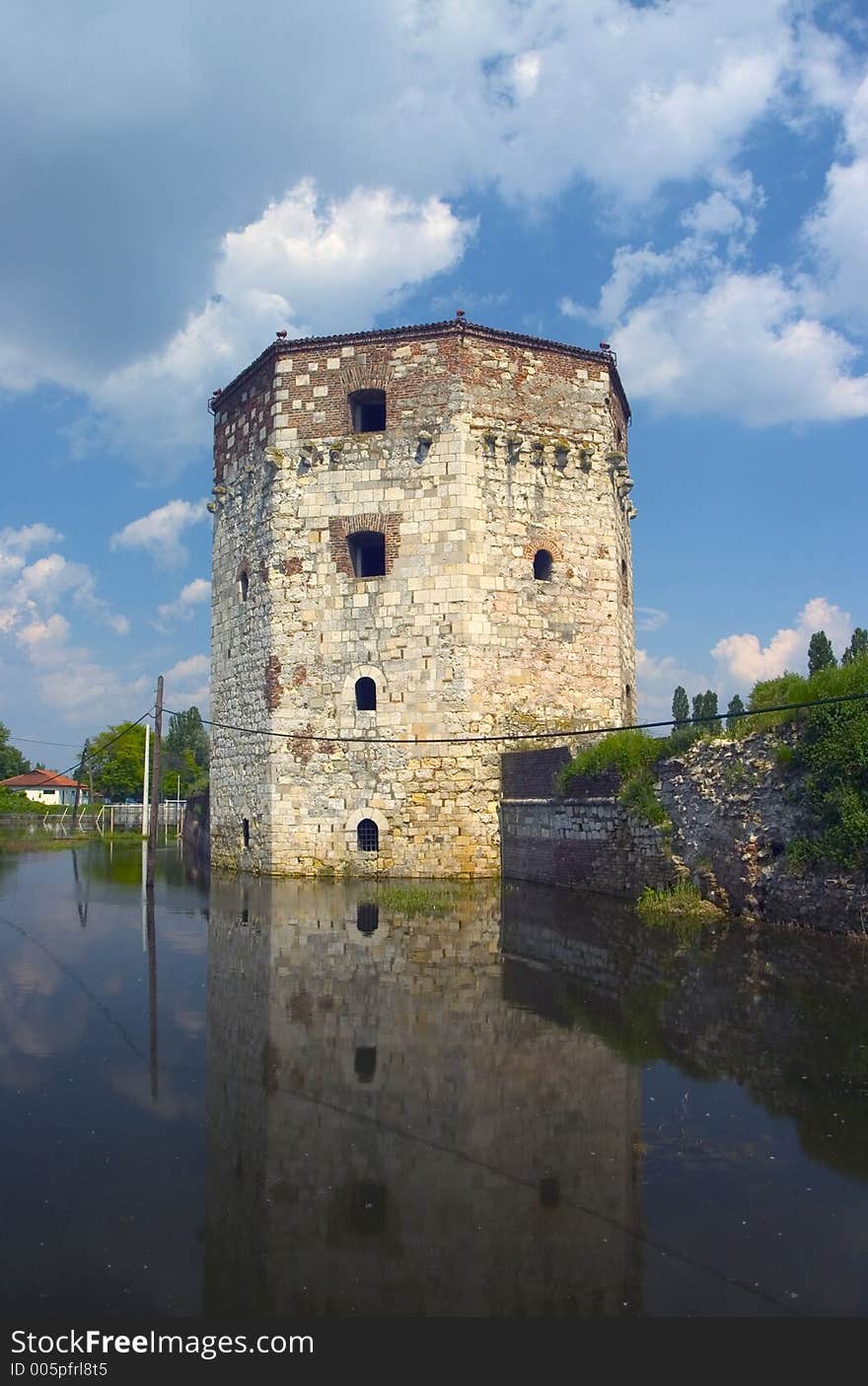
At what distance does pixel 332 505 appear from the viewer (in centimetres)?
1966

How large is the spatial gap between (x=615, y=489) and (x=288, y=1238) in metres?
19.0

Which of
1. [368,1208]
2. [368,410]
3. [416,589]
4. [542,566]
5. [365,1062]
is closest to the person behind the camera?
[368,1208]

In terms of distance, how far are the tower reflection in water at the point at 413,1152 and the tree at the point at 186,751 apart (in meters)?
55.1

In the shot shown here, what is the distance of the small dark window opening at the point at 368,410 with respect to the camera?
2005cm

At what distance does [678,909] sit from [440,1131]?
8.48m

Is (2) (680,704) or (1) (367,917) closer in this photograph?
(1) (367,917)

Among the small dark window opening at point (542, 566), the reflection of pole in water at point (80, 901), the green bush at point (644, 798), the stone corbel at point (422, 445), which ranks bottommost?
the reflection of pole in water at point (80, 901)

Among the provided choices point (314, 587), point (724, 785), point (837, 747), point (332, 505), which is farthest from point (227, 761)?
point (837, 747)

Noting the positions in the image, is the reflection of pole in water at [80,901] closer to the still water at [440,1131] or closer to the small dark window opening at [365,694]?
the still water at [440,1131]

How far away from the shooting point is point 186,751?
3002 inches

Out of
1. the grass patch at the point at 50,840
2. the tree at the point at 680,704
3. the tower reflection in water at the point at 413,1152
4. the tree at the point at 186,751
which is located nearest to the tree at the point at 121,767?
the tree at the point at 186,751

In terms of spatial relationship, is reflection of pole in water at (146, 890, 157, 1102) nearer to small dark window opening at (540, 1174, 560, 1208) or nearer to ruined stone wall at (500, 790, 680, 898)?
small dark window opening at (540, 1174, 560, 1208)

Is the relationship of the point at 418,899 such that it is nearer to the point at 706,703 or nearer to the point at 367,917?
the point at 367,917

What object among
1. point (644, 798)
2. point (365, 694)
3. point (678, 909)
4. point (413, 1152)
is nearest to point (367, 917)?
point (678, 909)
